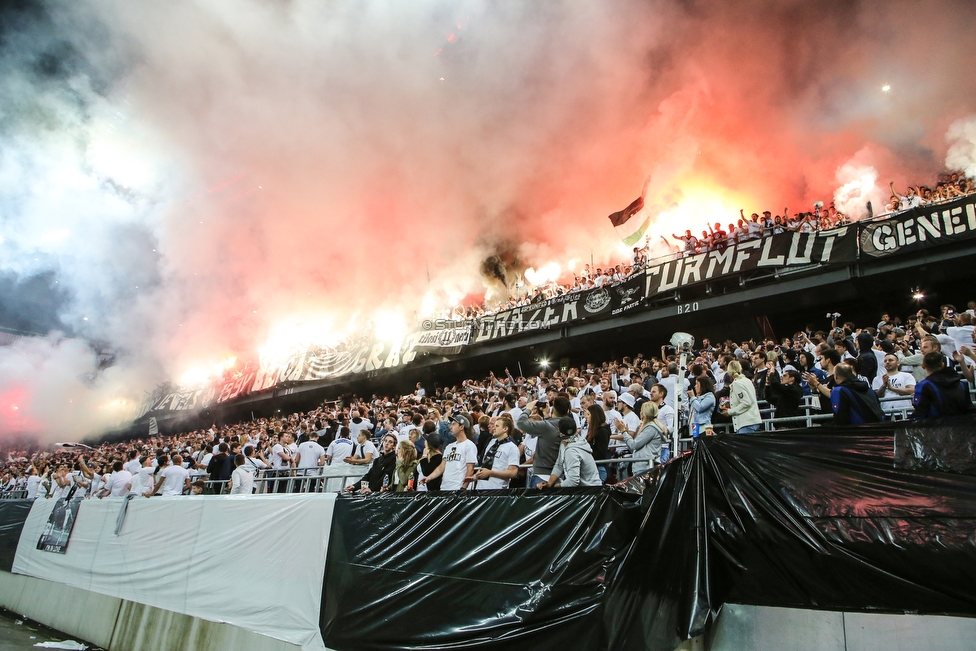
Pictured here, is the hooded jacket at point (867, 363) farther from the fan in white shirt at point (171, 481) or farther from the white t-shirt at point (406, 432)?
the fan in white shirt at point (171, 481)

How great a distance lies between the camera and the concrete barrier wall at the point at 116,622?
651 cm

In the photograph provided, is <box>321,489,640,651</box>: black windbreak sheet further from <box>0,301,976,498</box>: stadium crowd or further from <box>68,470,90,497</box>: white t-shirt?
<box>68,470,90,497</box>: white t-shirt

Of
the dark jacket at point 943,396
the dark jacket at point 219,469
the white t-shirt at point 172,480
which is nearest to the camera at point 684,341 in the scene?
the dark jacket at point 943,396

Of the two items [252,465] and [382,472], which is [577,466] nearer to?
[382,472]

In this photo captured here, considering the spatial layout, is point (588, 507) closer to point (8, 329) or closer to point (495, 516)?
point (495, 516)

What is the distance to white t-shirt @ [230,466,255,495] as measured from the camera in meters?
Result: 9.33

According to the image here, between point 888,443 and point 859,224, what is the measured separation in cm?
1272

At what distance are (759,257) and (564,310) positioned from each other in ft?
20.4

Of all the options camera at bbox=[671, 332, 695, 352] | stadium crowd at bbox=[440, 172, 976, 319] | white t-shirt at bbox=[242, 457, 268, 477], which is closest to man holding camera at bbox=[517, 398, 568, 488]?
camera at bbox=[671, 332, 695, 352]

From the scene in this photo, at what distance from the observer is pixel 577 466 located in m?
5.21

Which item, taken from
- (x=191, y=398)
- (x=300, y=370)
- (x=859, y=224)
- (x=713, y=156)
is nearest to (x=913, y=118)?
(x=713, y=156)

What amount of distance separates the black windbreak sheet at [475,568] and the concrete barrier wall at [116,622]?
1.02 m

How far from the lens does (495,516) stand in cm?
475

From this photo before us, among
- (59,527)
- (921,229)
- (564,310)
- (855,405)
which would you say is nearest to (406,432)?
(59,527)
